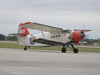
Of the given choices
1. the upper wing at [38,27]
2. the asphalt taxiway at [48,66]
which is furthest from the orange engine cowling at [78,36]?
the asphalt taxiway at [48,66]

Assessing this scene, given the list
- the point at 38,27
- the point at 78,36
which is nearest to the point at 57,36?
the point at 38,27

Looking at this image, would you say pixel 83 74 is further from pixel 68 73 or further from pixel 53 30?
pixel 53 30

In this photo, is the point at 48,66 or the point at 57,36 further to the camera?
the point at 57,36

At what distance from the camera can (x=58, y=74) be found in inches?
229

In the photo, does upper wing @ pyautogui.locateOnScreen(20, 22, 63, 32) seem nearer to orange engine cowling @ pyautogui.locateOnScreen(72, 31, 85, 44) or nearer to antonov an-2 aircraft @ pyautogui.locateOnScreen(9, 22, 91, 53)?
antonov an-2 aircraft @ pyautogui.locateOnScreen(9, 22, 91, 53)

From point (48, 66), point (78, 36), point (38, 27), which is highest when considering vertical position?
point (38, 27)

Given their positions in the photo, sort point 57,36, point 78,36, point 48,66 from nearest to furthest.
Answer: point 48,66 → point 78,36 → point 57,36

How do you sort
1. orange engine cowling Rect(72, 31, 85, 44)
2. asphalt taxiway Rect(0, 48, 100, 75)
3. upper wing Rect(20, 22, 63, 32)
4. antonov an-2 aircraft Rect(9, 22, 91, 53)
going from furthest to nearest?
upper wing Rect(20, 22, 63, 32)
antonov an-2 aircraft Rect(9, 22, 91, 53)
orange engine cowling Rect(72, 31, 85, 44)
asphalt taxiway Rect(0, 48, 100, 75)

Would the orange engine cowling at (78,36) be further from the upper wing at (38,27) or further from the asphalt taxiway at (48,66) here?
the asphalt taxiway at (48,66)

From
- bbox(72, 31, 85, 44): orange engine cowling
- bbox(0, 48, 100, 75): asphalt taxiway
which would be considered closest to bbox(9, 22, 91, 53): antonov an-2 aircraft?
bbox(72, 31, 85, 44): orange engine cowling

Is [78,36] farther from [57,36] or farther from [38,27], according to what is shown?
[38,27]

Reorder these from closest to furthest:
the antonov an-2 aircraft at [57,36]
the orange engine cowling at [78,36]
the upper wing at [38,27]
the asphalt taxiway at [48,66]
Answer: the asphalt taxiway at [48,66] < the orange engine cowling at [78,36] < the antonov an-2 aircraft at [57,36] < the upper wing at [38,27]

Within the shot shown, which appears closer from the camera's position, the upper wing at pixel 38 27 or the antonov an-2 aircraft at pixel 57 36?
the antonov an-2 aircraft at pixel 57 36

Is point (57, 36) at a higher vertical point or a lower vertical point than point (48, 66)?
higher
